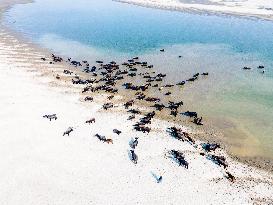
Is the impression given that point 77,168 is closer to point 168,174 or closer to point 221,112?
point 168,174

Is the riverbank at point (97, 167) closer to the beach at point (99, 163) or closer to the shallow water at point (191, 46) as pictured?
the beach at point (99, 163)

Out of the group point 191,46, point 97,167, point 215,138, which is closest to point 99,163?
point 97,167

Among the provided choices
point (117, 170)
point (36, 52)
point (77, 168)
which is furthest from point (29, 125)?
point (36, 52)

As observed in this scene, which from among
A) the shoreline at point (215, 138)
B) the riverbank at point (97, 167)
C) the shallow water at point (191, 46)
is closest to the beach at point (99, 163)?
the riverbank at point (97, 167)

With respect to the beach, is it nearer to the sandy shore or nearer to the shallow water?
the shallow water

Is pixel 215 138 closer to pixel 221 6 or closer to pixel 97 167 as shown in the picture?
pixel 97 167

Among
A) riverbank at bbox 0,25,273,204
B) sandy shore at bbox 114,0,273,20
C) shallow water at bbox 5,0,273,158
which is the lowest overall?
riverbank at bbox 0,25,273,204

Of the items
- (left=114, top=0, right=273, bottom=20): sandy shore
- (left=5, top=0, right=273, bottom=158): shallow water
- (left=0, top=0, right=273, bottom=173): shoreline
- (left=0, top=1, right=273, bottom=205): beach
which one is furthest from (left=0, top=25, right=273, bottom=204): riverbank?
(left=114, top=0, right=273, bottom=20): sandy shore
